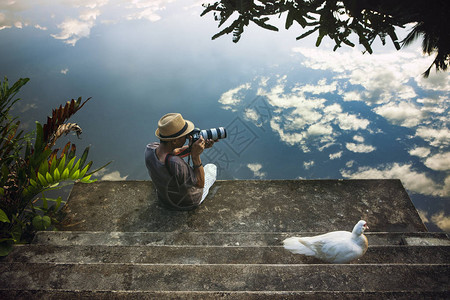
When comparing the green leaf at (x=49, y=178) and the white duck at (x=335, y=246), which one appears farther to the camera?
the green leaf at (x=49, y=178)

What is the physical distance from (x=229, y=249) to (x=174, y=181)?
84cm

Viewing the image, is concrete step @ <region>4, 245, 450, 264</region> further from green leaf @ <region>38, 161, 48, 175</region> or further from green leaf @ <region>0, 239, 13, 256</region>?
green leaf @ <region>38, 161, 48, 175</region>

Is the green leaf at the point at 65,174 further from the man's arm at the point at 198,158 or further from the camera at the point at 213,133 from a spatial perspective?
the camera at the point at 213,133

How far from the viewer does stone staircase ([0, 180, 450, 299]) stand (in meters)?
1.79

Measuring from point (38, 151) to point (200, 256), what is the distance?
6.19ft

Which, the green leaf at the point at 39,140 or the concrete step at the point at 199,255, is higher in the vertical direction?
the green leaf at the point at 39,140

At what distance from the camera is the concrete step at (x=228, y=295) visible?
1543 millimetres

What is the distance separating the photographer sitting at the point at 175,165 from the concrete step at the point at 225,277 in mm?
963

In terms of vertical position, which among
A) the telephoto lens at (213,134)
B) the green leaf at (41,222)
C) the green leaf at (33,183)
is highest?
the telephoto lens at (213,134)

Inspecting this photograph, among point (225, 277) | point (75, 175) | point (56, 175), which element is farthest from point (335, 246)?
point (56, 175)

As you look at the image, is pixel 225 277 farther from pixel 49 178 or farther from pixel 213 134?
pixel 49 178

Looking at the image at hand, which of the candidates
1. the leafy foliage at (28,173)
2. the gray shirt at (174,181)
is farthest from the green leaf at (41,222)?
the gray shirt at (174,181)

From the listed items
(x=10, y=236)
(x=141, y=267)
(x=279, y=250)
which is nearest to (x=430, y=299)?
(x=279, y=250)

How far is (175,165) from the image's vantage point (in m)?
2.66
